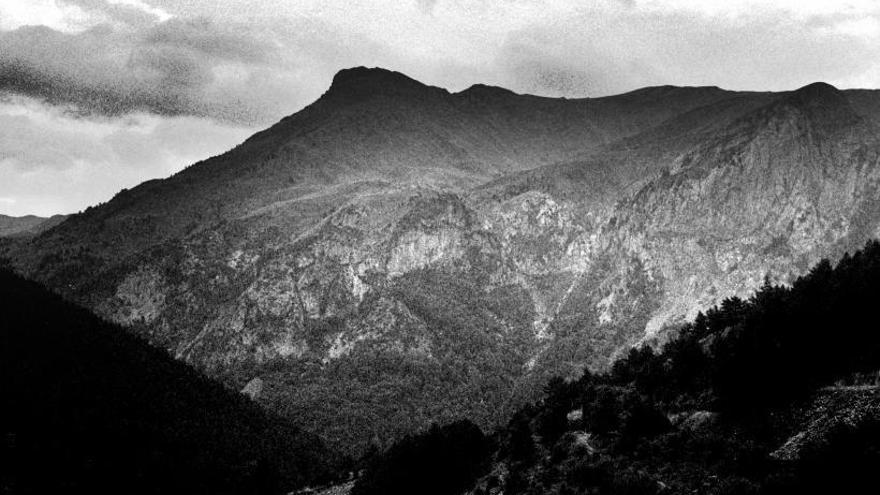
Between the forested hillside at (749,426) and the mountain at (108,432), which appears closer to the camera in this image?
the forested hillside at (749,426)

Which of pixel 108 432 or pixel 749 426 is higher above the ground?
pixel 749 426

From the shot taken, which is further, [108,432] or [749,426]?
[108,432]

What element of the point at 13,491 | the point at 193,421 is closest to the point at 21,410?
the point at 13,491

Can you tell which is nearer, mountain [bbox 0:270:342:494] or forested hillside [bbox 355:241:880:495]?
forested hillside [bbox 355:241:880:495]

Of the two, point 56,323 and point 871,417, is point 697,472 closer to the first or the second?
point 871,417
